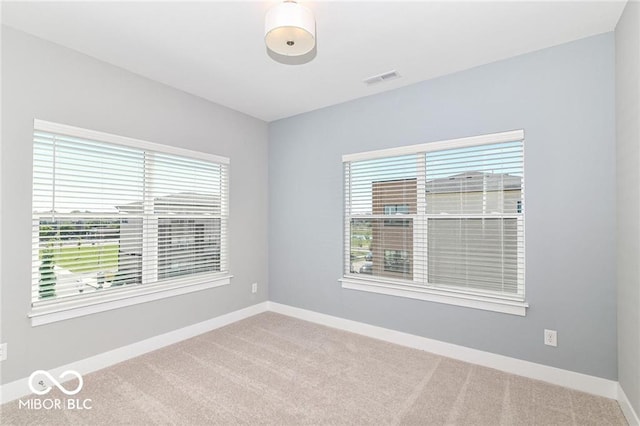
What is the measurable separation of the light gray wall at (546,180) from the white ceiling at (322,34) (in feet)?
0.75

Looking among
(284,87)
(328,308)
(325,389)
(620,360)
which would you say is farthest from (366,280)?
(284,87)

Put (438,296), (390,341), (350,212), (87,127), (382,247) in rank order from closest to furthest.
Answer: (87,127)
(438,296)
(390,341)
(382,247)
(350,212)

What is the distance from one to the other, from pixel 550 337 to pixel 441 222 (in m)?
1.27

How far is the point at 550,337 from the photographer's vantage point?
2477mm

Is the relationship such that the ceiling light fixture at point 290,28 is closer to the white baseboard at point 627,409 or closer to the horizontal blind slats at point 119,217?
the horizontal blind slats at point 119,217

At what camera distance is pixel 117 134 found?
2.85 meters

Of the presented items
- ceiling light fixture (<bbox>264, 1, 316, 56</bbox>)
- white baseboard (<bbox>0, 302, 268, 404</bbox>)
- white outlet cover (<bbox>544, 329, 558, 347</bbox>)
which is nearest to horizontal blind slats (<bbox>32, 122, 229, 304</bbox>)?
white baseboard (<bbox>0, 302, 268, 404</bbox>)

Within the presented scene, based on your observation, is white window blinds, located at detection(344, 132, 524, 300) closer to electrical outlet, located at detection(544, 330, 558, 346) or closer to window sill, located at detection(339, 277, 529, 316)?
window sill, located at detection(339, 277, 529, 316)

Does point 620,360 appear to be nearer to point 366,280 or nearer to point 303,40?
point 366,280

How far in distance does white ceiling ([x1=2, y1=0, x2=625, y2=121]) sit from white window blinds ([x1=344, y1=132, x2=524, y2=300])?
0.80 meters

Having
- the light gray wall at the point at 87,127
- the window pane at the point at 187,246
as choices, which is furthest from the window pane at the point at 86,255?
the window pane at the point at 187,246

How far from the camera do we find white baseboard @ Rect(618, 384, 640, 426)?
1897mm

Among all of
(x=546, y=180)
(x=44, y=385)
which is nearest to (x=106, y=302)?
(x=44, y=385)

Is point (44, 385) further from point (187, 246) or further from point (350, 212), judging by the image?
point (350, 212)
